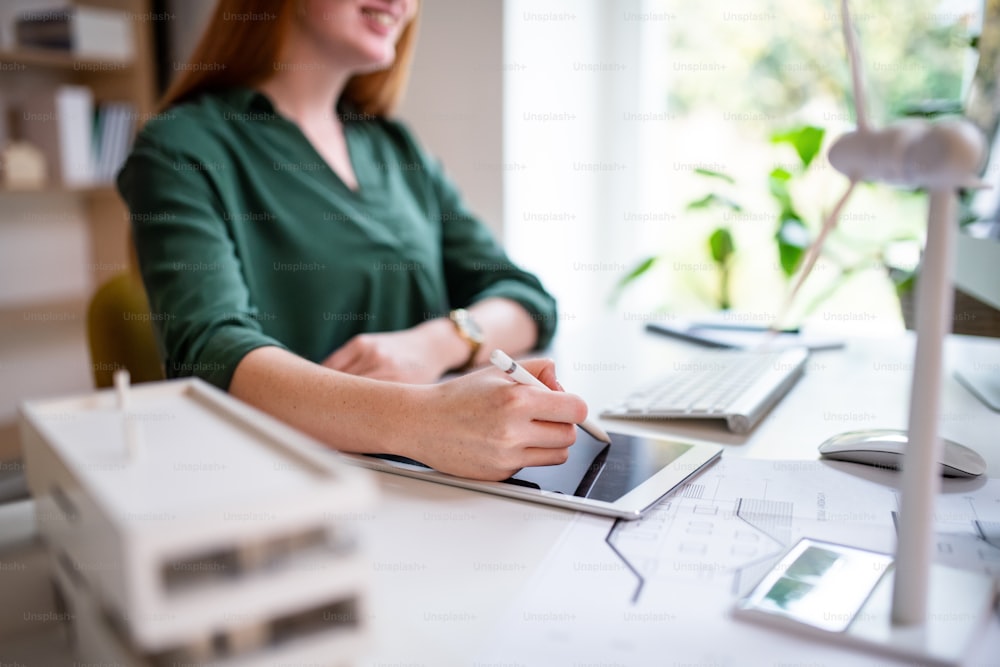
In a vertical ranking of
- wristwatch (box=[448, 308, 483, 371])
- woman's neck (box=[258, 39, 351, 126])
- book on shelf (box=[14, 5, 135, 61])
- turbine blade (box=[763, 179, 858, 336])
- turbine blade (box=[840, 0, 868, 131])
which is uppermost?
book on shelf (box=[14, 5, 135, 61])

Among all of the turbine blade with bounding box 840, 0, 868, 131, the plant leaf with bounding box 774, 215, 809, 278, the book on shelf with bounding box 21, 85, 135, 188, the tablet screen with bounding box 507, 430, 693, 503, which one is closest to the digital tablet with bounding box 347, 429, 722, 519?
the tablet screen with bounding box 507, 430, 693, 503

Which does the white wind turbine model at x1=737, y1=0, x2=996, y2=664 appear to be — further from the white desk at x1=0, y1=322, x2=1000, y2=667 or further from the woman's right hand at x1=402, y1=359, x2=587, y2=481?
the woman's right hand at x1=402, y1=359, x2=587, y2=481

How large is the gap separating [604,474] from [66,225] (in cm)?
265

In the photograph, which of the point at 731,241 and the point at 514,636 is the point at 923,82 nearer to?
the point at 731,241

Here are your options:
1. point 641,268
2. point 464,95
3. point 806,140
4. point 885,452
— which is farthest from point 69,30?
point 885,452

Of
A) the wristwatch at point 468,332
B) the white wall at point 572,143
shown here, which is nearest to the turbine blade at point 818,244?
the wristwatch at point 468,332

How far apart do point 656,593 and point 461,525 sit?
0.18m

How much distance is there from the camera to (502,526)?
64 centimetres

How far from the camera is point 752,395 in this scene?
0.95 meters

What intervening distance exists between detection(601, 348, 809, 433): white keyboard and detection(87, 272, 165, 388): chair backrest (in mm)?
685

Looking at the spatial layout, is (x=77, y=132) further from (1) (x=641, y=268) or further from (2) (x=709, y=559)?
(2) (x=709, y=559)

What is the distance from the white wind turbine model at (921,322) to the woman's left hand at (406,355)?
0.64 meters

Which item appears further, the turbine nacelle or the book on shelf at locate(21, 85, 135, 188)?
the book on shelf at locate(21, 85, 135, 188)

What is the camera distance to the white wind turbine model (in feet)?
1.43
